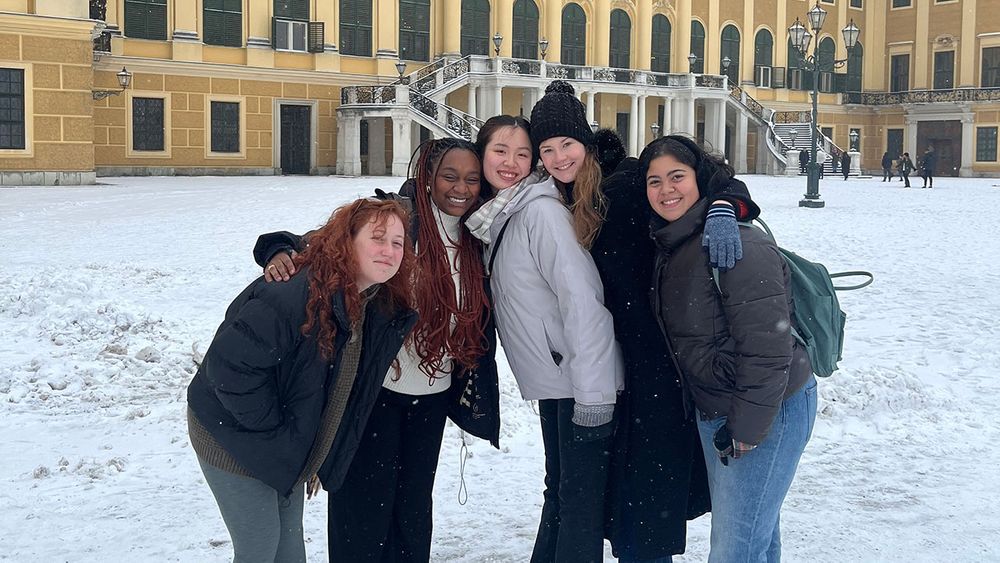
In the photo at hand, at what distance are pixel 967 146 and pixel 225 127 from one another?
3511 centimetres

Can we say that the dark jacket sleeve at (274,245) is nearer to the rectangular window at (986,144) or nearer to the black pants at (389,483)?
the black pants at (389,483)

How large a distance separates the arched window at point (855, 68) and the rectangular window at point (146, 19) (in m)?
35.1

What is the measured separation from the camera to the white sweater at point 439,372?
3.41 metres

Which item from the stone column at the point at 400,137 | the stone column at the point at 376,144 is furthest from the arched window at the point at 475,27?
the stone column at the point at 400,137

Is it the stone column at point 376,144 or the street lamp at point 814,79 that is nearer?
the street lamp at point 814,79

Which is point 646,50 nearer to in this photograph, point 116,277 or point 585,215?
point 116,277

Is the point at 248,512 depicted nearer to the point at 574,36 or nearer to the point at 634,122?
the point at 634,122

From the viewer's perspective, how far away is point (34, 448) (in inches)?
207

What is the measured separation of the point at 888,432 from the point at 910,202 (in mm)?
20342

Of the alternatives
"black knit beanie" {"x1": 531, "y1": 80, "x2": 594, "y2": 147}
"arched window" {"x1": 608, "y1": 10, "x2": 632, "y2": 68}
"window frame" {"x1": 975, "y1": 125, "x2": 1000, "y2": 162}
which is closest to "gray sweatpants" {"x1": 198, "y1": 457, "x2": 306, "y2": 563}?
"black knit beanie" {"x1": 531, "y1": 80, "x2": 594, "y2": 147}

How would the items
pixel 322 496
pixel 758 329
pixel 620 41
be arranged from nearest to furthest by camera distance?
1. pixel 758 329
2. pixel 322 496
3. pixel 620 41

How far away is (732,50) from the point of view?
151ft

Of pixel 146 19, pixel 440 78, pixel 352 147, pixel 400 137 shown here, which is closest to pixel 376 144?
pixel 352 147

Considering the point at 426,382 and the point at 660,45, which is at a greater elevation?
the point at 660,45
